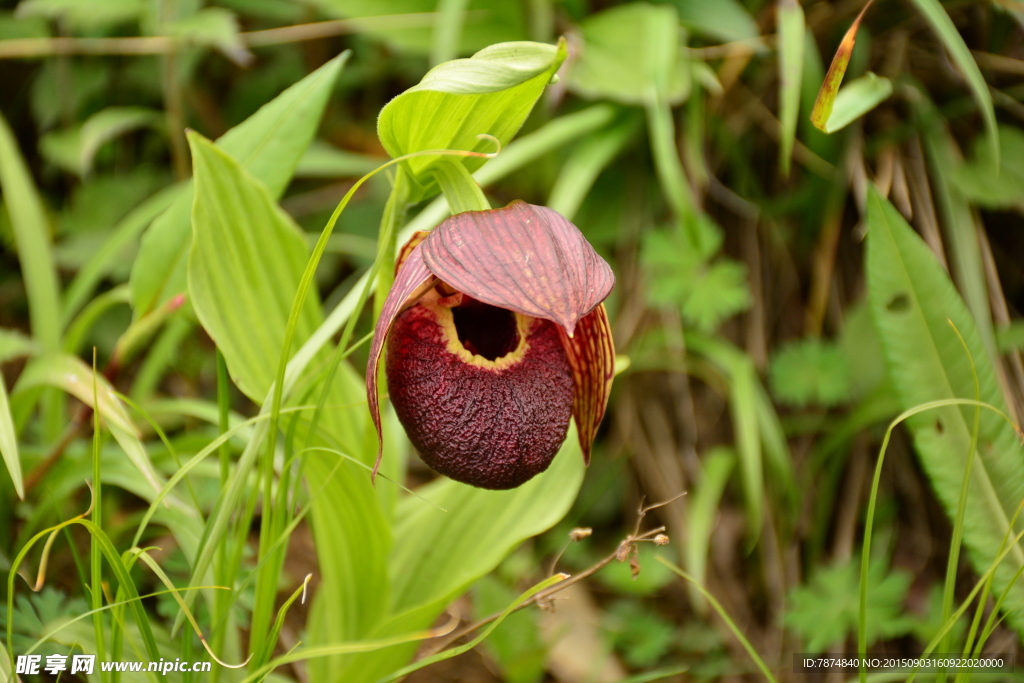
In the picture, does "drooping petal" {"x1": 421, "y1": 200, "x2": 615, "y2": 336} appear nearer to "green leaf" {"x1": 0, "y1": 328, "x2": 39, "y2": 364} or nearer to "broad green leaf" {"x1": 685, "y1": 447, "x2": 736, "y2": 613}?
"broad green leaf" {"x1": 685, "y1": 447, "x2": 736, "y2": 613}

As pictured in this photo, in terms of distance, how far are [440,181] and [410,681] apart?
3.13 feet

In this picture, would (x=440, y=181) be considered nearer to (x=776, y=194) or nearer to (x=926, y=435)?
(x=926, y=435)

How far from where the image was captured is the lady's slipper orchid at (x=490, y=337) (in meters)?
0.70

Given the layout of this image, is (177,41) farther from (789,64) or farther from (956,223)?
(956,223)

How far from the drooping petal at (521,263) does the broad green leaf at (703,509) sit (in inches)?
31.2

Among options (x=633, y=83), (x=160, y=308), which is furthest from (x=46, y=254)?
(x=633, y=83)

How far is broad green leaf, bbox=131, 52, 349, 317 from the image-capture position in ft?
3.55

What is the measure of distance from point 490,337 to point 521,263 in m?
0.15

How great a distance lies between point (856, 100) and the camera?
0.97 meters

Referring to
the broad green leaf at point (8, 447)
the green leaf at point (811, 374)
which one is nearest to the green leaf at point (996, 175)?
the green leaf at point (811, 374)

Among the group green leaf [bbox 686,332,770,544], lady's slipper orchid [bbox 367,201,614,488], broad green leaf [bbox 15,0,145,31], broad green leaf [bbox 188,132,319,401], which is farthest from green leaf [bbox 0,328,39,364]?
green leaf [bbox 686,332,770,544]

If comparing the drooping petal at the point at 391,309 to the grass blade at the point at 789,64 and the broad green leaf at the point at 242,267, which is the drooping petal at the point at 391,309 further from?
the grass blade at the point at 789,64

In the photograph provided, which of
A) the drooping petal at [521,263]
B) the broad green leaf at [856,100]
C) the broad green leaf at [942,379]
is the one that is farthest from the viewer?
the broad green leaf at [942,379]

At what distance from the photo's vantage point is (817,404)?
1.58 metres
